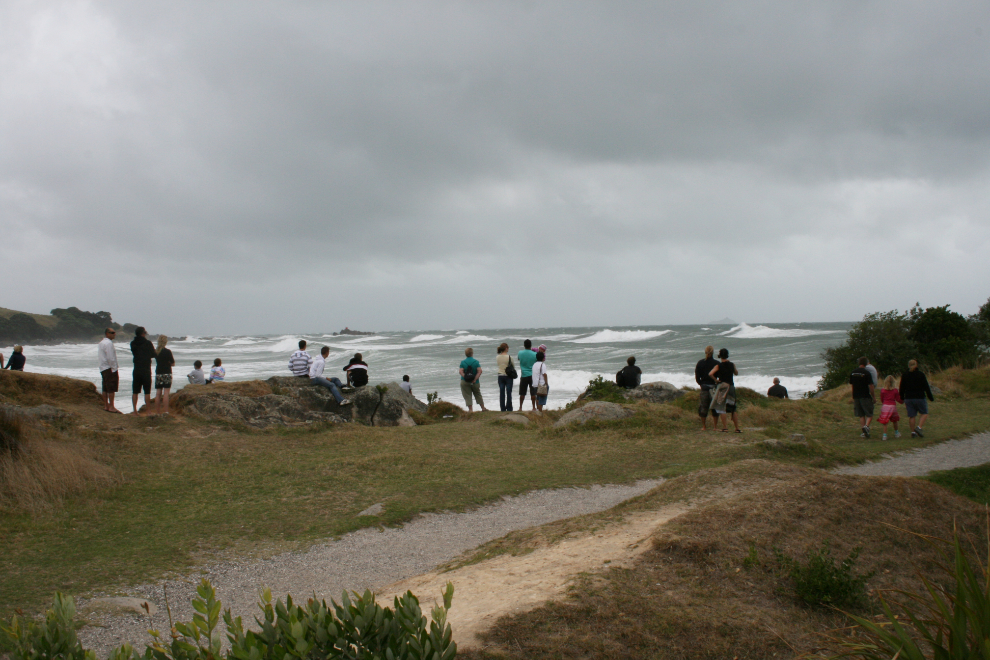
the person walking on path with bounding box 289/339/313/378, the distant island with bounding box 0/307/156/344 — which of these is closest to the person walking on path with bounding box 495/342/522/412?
the person walking on path with bounding box 289/339/313/378

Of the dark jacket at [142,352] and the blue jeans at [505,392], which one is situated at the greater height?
the dark jacket at [142,352]

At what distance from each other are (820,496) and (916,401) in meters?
8.64

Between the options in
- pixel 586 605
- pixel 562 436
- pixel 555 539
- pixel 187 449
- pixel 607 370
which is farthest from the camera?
pixel 607 370

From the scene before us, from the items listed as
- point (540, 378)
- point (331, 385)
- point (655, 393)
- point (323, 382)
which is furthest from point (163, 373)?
point (655, 393)

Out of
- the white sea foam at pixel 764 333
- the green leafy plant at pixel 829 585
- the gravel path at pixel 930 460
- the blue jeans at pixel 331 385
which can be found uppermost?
the blue jeans at pixel 331 385

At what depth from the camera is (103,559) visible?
17.0 feet

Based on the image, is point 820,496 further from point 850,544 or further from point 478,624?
point 478,624

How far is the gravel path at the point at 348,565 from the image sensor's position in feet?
13.5

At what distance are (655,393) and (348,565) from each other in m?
12.8

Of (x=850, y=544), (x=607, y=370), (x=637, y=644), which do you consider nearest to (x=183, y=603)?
(x=637, y=644)

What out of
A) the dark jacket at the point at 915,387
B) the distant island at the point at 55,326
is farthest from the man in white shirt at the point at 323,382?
the distant island at the point at 55,326

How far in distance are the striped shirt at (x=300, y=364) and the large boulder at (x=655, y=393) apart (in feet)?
27.0

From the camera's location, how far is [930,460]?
32.2ft

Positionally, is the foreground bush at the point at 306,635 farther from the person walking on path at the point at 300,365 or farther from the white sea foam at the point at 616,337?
the white sea foam at the point at 616,337
